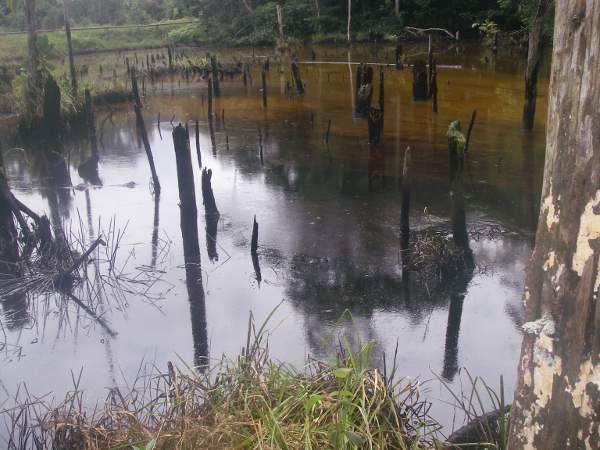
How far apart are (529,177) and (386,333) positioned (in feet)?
18.6

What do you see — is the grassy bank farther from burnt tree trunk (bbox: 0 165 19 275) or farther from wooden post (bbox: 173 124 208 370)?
burnt tree trunk (bbox: 0 165 19 275)

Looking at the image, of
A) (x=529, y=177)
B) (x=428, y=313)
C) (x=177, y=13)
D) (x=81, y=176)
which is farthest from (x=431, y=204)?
(x=177, y=13)

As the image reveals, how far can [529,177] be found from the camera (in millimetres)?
11305

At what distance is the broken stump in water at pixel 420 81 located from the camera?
1795 cm

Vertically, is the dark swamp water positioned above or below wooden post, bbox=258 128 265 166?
below

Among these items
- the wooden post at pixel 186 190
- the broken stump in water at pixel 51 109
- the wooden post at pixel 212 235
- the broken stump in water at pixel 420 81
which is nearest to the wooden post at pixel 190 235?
the wooden post at pixel 186 190

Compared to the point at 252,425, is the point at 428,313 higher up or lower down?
lower down

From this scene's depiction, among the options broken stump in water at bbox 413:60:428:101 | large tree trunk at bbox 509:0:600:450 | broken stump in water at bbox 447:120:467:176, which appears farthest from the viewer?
broken stump in water at bbox 413:60:428:101

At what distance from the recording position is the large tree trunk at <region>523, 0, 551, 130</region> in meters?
12.4

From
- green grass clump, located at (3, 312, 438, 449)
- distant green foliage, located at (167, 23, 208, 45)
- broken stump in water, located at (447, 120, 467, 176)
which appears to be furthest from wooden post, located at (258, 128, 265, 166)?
distant green foliage, located at (167, 23, 208, 45)

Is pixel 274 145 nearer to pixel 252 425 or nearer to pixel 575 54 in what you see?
pixel 252 425

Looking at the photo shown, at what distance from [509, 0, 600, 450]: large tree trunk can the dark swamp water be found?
262 centimetres

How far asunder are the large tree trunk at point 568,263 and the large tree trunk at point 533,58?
10.7 m

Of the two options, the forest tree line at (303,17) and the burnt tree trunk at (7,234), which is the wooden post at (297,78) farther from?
the forest tree line at (303,17)
